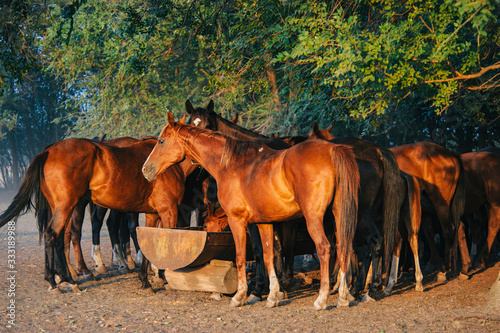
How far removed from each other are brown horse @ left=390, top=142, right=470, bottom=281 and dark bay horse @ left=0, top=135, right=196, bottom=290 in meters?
3.84

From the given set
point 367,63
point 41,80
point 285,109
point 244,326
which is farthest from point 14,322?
point 41,80

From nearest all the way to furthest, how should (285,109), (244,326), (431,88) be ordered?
(244,326)
(431,88)
(285,109)

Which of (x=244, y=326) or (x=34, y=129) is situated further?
(x=34, y=129)

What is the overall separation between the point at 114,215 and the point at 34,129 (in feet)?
99.5

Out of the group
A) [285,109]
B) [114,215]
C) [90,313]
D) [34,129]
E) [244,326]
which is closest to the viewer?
[244,326]

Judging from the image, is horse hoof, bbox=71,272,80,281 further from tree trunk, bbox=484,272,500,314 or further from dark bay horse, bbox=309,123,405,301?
tree trunk, bbox=484,272,500,314

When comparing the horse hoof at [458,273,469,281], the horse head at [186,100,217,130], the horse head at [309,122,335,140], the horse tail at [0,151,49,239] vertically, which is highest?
the horse head at [186,100,217,130]

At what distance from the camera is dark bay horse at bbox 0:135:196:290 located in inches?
285

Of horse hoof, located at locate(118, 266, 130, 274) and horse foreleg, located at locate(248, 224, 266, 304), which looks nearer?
horse foreleg, located at locate(248, 224, 266, 304)

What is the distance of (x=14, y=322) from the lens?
5586 mm

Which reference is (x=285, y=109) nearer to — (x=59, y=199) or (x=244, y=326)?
(x=59, y=199)

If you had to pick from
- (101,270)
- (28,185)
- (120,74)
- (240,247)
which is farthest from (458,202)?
(120,74)

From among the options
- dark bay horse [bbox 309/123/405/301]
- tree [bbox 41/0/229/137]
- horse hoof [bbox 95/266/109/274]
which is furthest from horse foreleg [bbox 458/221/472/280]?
tree [bbox 41/0/229/137]

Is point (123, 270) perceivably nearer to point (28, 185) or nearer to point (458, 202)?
point (28, 185)
